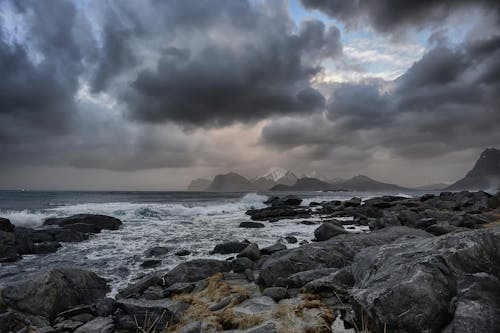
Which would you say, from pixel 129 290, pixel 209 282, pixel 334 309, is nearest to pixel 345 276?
pixel 334 309

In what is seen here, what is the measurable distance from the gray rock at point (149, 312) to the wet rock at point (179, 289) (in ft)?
5.13

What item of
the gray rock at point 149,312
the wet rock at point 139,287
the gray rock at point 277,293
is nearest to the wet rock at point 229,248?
the wet rock at point 139,287

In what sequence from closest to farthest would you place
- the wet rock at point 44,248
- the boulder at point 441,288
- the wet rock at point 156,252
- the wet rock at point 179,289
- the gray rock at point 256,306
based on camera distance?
the boulder at point 441,288 < the gray rock at point 256,306 < the wet rock at point 179,289 < the wet rock at point 156,252 < the wet rock at point 44,248

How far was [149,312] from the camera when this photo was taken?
701 cm

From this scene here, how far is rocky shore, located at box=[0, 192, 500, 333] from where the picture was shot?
4293 millimetres

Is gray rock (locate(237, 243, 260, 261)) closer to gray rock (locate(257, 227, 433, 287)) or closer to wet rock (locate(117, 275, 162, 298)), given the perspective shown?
gray rock (locate(257, 227, 433, 287))

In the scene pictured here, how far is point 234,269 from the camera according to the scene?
11.9 metres

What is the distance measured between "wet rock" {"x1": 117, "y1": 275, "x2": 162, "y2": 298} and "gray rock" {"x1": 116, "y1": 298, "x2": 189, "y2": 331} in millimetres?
1660

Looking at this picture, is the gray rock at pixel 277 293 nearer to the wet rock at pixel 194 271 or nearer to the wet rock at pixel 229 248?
the wet rock at pixel 194 271

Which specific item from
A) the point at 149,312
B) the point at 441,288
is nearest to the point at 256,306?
the point at 149,312

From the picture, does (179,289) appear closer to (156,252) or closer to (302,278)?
(302,278)

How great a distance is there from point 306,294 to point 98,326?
5.39m

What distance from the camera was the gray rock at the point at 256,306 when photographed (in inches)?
270

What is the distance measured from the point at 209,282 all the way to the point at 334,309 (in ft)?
15.6
